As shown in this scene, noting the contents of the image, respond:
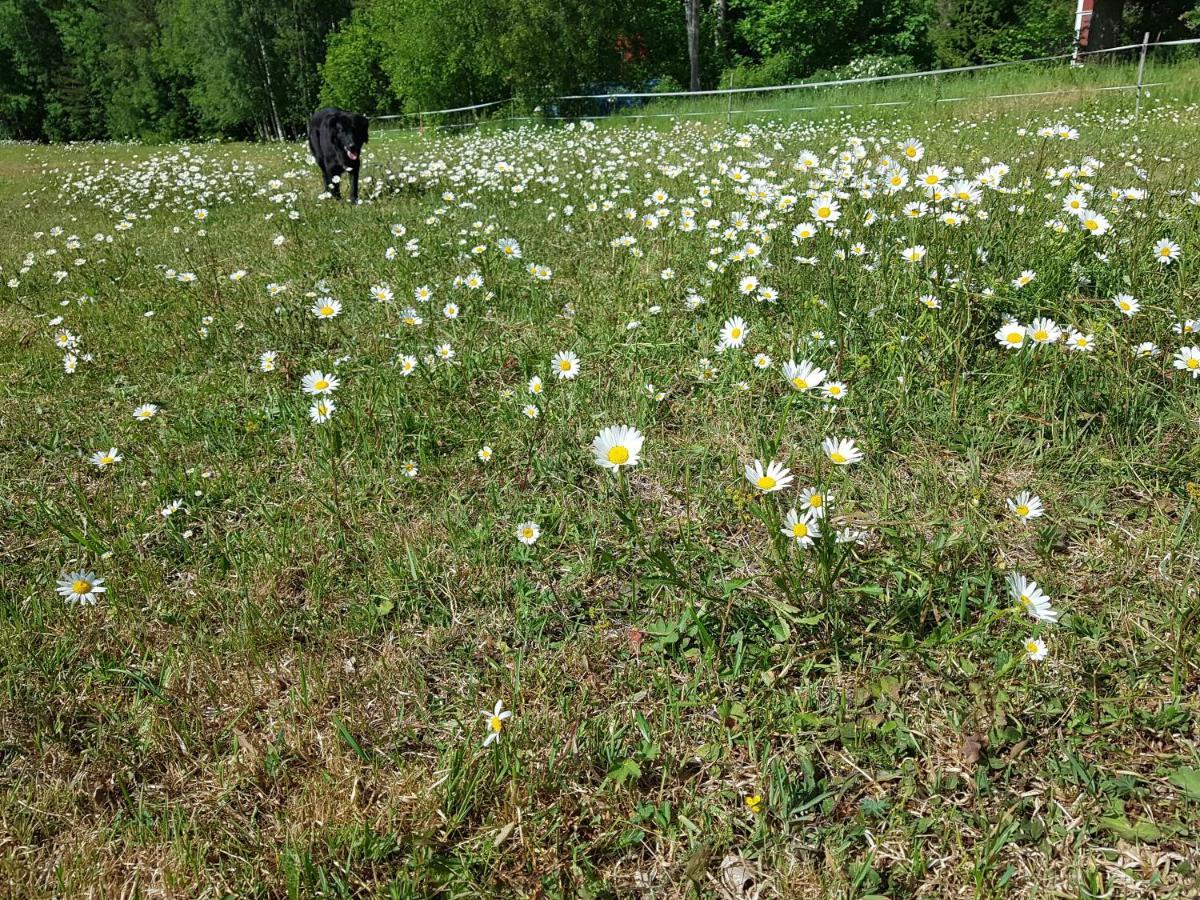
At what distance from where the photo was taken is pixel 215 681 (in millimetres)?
1915

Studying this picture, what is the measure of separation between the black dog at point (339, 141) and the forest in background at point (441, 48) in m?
15.0

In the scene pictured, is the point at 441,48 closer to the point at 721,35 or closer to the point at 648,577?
the point at 721,35

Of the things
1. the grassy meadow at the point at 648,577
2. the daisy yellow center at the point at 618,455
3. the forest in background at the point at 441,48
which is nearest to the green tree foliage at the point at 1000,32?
the forest in background at the point at 441,48

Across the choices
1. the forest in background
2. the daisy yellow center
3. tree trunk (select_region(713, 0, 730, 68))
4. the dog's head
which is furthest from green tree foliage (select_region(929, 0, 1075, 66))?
the daisy yellow center

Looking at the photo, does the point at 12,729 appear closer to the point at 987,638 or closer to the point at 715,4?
the point at 987,638

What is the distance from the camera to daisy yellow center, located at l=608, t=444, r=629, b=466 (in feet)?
5.78

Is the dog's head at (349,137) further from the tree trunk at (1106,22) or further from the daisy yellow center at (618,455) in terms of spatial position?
the tree trunk at (1106,22)

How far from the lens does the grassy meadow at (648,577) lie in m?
1.51

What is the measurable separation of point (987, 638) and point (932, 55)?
31.8m

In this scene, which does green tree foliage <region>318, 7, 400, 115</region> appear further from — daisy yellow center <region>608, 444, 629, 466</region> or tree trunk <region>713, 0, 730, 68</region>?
daisy yellow center <region>608, 444, 629, 466</region>

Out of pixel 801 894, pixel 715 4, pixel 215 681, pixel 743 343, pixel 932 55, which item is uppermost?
pixel 715 4

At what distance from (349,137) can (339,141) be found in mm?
166

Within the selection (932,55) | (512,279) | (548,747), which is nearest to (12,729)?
(548,747)

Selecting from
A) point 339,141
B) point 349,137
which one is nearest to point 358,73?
point 339,141
